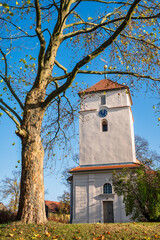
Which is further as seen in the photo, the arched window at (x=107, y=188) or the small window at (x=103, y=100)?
the small window at (x=103, y=100)

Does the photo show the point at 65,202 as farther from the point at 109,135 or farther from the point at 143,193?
the point at 143,193

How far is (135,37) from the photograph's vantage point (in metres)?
10.0

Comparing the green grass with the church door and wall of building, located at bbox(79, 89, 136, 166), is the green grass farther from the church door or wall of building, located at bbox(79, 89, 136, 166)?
wall of building, located at bbox(79, 89, 136, 166)

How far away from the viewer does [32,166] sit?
23.7ft

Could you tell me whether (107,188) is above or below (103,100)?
below

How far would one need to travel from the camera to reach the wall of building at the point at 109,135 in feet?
80.9

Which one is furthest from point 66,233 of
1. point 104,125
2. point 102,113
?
point 102,113

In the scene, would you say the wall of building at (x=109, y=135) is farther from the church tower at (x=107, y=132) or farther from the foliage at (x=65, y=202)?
the foliage at (x=65, y=202)

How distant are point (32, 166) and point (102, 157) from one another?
60.0 ft

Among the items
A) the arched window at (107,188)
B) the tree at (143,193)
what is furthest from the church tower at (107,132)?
the tree at (143,193)

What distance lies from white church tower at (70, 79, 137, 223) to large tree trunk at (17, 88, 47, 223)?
13402 millimetres

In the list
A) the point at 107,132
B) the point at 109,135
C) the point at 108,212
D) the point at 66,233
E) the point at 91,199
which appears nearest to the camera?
the point at 66,233

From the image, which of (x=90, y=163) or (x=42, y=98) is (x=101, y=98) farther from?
(x=42, y=98)

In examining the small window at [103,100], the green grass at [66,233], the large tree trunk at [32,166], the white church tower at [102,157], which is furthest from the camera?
the small window at [103,100]
